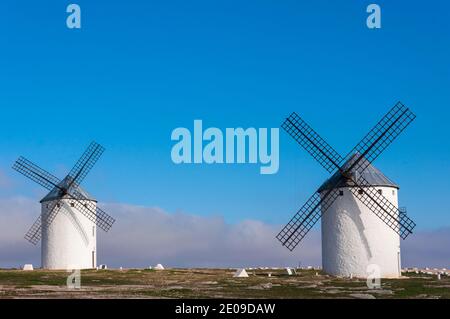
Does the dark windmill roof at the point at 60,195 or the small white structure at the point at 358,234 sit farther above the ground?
the dark windmill roof at the point at 60,195

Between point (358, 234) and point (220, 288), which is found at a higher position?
point (358, 234)

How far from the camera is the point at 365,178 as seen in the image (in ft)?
156

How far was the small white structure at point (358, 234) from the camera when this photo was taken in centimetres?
4700

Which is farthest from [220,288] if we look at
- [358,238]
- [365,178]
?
[365,178]

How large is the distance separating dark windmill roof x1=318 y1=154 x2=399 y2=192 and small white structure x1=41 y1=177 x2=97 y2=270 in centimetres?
2225

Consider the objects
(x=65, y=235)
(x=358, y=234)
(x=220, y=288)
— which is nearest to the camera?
(x=220, y=288)

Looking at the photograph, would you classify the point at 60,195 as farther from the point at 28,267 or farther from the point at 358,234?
the point at 358,234

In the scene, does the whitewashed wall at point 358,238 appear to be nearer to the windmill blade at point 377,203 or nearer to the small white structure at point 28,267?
the windmill blade at point 377,203

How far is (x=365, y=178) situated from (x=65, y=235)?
2616 cm

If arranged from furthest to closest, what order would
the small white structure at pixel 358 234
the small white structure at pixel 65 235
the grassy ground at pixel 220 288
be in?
the small white structure at pixel 65 235, the small white structure at pixel 358 234, the grassy ground at pixel 220 288

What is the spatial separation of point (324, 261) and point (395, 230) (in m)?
5.17

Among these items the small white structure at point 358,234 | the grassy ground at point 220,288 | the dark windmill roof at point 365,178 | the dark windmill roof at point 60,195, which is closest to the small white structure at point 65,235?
the dark windmill roof at point 60,195
